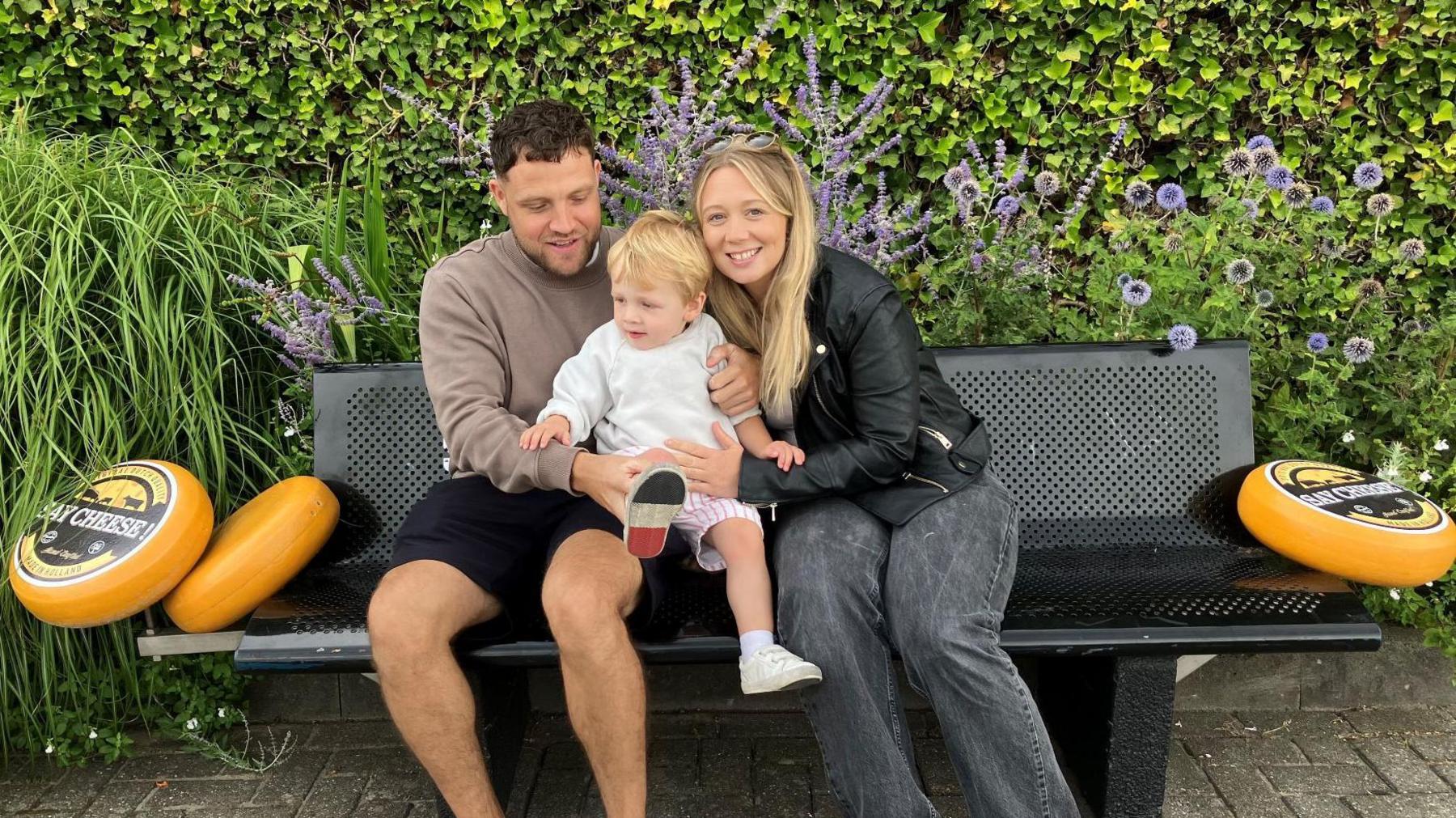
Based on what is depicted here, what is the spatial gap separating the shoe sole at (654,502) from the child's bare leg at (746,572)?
276mm

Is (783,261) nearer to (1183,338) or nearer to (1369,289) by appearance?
(1183,338)

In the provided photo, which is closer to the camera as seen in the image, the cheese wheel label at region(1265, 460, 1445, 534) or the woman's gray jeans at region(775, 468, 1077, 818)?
the woman's gray jeans at region(775, 468, 1077, 818)

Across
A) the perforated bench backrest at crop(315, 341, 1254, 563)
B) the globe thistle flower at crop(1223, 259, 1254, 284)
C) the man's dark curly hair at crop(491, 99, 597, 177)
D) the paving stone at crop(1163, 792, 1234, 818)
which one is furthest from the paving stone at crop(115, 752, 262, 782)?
the globe thistle flower at crop(1223, 259, 1254, 284)

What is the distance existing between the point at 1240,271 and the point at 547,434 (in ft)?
7.20

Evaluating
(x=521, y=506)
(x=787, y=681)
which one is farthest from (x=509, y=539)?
(x=787, y=681)

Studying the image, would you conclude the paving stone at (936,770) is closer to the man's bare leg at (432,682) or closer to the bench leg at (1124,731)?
the bench leg at (1124,731)

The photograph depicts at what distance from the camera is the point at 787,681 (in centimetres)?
238

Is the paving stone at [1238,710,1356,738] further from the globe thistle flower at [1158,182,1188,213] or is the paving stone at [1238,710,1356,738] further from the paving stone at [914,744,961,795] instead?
the globe thistle flower at [1158,182,1188,213]

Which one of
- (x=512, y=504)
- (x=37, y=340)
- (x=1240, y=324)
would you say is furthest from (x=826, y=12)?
(x=37, y=340)

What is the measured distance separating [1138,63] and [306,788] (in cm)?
372

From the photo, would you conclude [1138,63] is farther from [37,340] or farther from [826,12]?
[37,340]

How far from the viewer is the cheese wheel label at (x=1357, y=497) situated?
276 cm

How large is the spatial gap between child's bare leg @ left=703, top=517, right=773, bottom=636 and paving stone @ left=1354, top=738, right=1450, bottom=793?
1829 millimetres

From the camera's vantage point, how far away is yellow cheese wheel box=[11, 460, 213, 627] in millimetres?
2703
